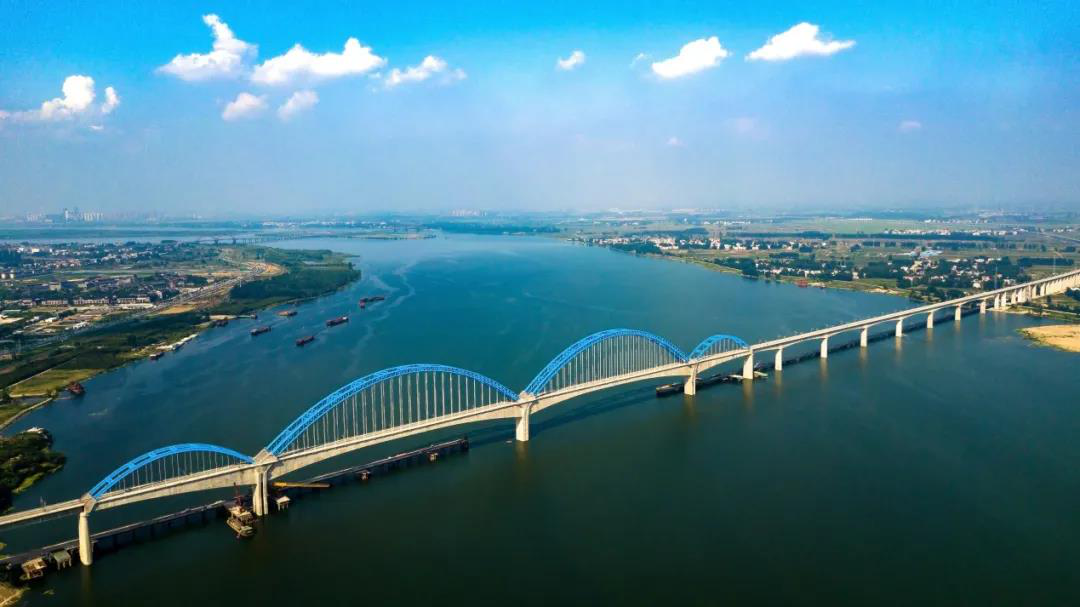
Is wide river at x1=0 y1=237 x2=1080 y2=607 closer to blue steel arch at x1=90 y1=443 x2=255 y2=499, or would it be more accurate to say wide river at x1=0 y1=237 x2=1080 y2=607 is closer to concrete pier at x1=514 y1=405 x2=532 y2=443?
concrete pier at x1=514 y1=405 x2=532 y2=443

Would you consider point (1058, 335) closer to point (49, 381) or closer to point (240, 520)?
point (240, 520)

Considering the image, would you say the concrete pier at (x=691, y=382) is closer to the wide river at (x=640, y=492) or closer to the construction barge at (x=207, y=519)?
the wide river at (x=640, y=492)

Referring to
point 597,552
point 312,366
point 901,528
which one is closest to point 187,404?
point 312,366

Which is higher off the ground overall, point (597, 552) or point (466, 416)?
point (466, 416)

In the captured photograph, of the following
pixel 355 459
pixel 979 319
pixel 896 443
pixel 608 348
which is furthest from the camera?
pixel 979 319

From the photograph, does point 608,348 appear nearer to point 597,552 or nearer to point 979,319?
point 597,552

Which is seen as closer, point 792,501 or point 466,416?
point 792,501

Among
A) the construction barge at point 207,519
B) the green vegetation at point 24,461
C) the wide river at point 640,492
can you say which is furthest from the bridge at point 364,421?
the green vegetation at point 24,461

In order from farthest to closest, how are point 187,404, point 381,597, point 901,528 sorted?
point 187,404
point 901,528
point 381,597
